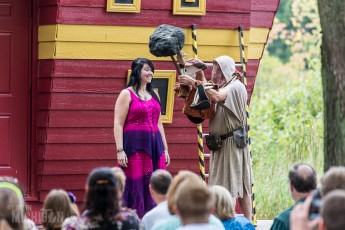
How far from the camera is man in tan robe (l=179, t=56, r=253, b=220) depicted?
1183 cm

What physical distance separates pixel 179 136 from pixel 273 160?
6.55 metres

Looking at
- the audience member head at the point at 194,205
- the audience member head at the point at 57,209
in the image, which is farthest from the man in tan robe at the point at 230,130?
the audience member head at the point at 194,205

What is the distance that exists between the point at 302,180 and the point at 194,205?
69.7 inches

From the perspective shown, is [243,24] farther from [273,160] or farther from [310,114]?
[310,114]

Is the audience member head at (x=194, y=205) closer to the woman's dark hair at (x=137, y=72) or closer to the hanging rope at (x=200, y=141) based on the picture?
the woman's dark hair at (x=137, y=72)

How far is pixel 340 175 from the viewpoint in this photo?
306 inches

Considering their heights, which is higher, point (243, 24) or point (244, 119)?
point (243, 24)

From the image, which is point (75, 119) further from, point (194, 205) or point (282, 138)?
point (282, 138)

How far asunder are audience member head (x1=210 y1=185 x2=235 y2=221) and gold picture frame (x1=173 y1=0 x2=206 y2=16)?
4362 millimetres

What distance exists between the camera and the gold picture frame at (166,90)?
13.0 metres

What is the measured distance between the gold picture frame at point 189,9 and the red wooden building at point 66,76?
1 cm

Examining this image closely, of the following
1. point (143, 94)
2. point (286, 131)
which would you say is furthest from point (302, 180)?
point (286, 131)

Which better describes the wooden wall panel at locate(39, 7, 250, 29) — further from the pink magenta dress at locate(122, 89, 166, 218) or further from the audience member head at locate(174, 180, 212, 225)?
the audience member head at locate(174, 180, 212, 225)

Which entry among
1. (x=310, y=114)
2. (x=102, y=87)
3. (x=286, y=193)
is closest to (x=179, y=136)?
(x=102, y=87)
